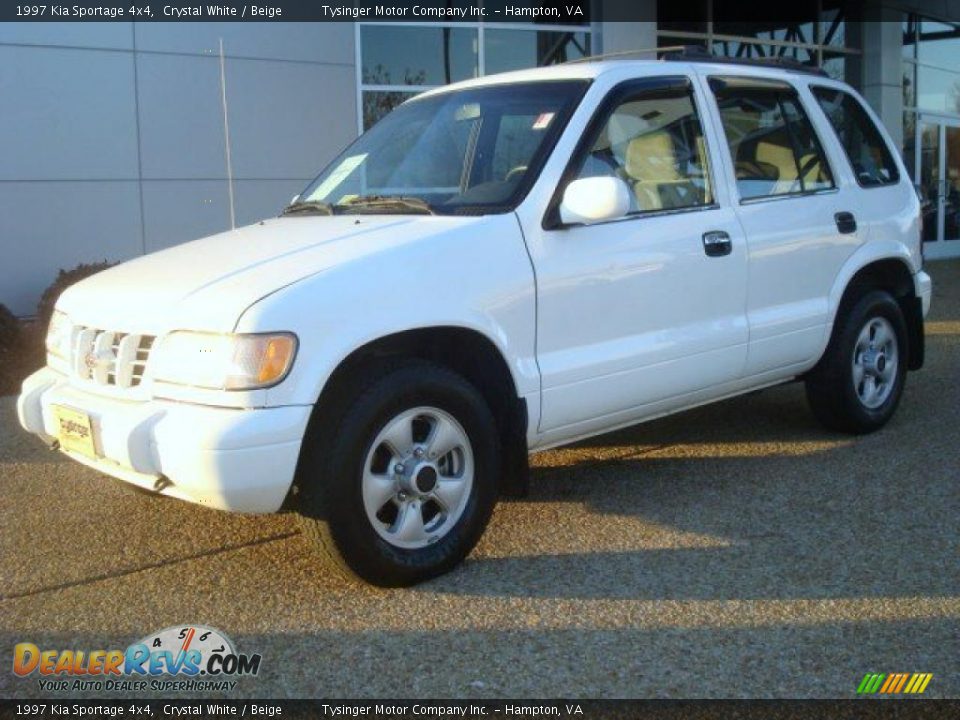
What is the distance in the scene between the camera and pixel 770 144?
17.2ft

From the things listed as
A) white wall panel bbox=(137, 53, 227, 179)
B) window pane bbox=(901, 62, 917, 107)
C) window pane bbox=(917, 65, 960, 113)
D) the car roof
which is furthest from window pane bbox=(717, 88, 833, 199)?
window pane bbox=(917, 65, 960, 113)

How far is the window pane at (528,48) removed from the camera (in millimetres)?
12414

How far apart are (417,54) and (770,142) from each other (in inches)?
292

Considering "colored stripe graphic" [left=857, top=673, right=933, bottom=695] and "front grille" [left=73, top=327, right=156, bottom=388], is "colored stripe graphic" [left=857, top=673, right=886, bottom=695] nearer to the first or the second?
"colored stripe graphic" [left=857, top=673, right=933, bottom=695]

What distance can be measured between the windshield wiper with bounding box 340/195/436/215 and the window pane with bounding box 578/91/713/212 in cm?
66

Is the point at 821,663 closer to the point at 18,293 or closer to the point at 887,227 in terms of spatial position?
the point at 887,227

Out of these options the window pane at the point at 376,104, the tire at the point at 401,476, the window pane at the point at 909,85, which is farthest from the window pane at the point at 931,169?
the tire at the point at 401,476

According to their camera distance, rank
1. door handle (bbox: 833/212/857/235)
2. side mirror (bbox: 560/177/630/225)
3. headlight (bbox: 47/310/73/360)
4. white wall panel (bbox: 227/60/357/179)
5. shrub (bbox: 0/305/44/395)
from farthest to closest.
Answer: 1. white wall panel (bbox: 227/60/357/179)
2. shrub (bbox: 0/305/44/395)
3. door handle (bbox: 833/212/857/235)
4. headlight (bbox: 47/310/73/360)
5. side mirror (bbox: 560/177/630/225)

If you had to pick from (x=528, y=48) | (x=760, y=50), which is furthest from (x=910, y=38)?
(x=528, y=48)

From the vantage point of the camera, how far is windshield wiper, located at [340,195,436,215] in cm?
423

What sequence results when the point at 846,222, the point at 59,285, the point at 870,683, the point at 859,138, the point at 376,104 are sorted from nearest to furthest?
1. the point at 870,683
2. the point at 846,222
3. the point at 859,138
4. the point at 59,285
5. the point at 376,104

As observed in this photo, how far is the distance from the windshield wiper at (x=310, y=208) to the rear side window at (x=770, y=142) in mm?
1881

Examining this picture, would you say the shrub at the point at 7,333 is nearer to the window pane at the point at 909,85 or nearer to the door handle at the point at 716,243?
the door handle at the point at 716,243

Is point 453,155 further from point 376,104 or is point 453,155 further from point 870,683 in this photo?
point 376,104
